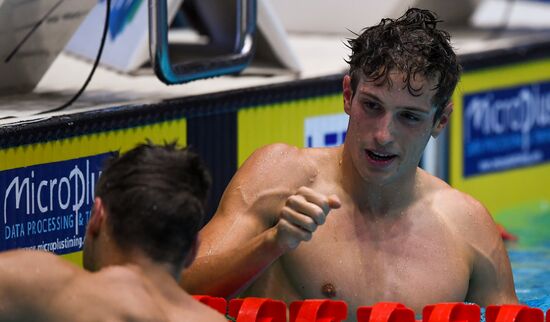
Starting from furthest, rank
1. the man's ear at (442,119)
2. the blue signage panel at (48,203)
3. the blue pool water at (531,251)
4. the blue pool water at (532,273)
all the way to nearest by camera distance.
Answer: the blue pool water at (531,251) → the blue pool water at (532,273) → the blue signage panel at (48,203) → the man's ear at (442,119)

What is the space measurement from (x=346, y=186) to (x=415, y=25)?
440mm

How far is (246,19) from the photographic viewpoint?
4.84 meters

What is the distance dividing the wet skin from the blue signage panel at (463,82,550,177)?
7.53 ft

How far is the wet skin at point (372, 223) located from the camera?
3.40m

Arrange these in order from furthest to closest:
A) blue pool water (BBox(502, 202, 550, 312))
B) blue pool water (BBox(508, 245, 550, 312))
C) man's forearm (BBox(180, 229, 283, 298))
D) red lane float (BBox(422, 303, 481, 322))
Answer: blue pool water (BBox(502, 202, 550, 312)) → blue pool water (BBox(508, 245, 550, 312)) → red lane float (BBox(422, 303, 481, 322)) → man's forearm (BBox(180, 229, 283, 298))

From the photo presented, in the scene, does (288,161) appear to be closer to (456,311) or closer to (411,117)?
(411,117)

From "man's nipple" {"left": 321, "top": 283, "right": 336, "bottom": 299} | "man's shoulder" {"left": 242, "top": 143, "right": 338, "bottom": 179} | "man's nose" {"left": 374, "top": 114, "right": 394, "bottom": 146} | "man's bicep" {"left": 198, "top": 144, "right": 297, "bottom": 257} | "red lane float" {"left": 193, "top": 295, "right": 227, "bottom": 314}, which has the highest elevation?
"man's nose" {"left": 374, "top": 114, "right": 394, "bottom": 146}

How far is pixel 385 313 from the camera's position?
325 centimetres

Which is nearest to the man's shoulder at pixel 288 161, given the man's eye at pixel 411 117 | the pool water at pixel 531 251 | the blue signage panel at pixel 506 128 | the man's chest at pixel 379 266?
the man's chest at pixel 379 266

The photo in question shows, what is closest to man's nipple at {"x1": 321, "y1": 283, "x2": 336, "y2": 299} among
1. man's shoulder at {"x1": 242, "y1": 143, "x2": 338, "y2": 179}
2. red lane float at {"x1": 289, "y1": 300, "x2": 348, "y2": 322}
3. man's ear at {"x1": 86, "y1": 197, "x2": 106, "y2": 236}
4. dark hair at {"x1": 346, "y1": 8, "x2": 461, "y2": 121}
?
red lane float at {"x1": 289, "y1": 300, "x2": 348, "y2": 322}

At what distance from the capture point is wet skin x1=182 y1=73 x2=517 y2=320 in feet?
11.1

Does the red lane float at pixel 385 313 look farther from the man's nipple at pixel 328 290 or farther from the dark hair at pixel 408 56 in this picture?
the dark hair at pixel 408 56

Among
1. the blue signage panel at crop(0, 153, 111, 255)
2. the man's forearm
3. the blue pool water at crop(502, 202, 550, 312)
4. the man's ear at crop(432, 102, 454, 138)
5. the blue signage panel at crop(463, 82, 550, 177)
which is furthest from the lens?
the blue signage panel at crop(463, 82, 550, 177)

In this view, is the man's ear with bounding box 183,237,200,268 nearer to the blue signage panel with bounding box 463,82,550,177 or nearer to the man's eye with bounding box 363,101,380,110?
the man's eye with bounding box 363,101,380,110
